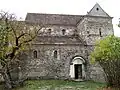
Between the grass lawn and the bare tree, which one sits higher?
the bare tree

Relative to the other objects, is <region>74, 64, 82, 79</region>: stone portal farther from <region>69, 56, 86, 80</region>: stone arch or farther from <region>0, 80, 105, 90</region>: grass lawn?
<region>0, 80, 105, 90</region>: grass lawn

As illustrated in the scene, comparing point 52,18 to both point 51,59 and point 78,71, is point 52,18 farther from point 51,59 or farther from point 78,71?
point 78,71

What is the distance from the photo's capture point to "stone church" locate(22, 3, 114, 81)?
33156 mm

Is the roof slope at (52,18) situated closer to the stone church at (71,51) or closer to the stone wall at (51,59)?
the stone church at (71,51)

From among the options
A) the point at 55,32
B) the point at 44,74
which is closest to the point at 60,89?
the point at 44,74

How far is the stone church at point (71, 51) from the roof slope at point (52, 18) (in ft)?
1.71

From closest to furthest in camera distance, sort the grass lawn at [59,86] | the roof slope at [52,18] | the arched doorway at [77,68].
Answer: the grass lawn at [59,86]
the arched doorway at [77,68]
the roof slope at [52,18]

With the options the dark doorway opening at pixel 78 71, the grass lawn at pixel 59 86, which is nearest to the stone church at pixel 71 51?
the dark doorway opening at pixel 78 71

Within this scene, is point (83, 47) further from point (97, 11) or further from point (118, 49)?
point (118, 49)

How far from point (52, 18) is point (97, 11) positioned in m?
8.20

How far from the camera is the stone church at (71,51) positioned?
3316 cm

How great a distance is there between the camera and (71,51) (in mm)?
34031

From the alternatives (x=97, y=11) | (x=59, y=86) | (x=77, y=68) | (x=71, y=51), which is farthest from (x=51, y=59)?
(x=97, y=11)

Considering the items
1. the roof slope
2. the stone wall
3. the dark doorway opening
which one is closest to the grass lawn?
the stone wall
